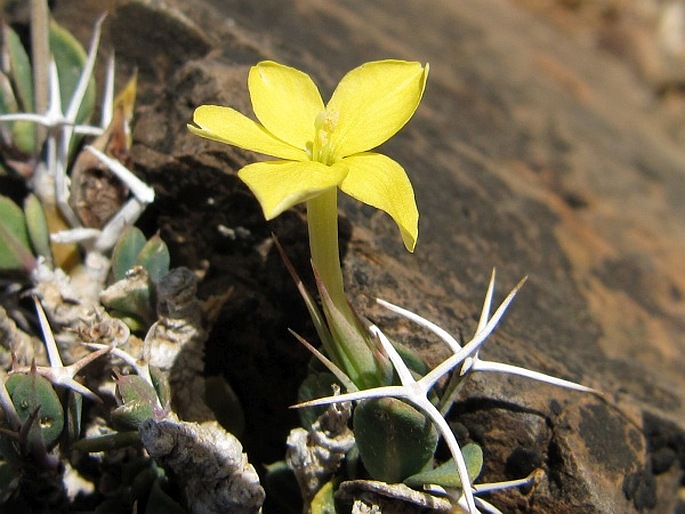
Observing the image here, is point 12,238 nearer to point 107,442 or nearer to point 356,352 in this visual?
point 107,442

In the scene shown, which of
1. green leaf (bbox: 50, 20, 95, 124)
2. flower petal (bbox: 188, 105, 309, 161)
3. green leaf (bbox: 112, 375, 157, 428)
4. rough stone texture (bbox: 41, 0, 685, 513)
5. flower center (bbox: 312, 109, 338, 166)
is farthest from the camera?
green leaf (bbox: 50, 20, 95, 124)

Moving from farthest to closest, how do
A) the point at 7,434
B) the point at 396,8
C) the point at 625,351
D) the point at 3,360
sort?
1. the point at 396,8
2. the point at 625,351
3. the point at 3,360
4. the point at 7,434

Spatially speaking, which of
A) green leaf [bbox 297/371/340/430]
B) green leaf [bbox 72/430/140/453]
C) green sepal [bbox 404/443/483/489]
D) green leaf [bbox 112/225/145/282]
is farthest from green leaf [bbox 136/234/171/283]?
green sepal [bbox 404/443/483/489]

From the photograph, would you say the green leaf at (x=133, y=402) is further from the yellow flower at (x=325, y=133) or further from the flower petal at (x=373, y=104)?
the flower petal at (x=373, y=104)

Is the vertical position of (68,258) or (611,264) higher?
(611,264)

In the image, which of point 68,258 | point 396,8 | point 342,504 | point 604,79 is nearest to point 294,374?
point 342,504

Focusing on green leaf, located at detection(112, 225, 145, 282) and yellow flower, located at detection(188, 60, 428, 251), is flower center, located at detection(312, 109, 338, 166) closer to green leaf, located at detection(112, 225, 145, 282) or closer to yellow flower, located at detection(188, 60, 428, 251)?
yellow flower, located at detection(188, 60, 428, 251)

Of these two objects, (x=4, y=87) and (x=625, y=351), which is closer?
(x=4, y=87)

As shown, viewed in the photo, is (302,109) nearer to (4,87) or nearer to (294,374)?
(294,374)

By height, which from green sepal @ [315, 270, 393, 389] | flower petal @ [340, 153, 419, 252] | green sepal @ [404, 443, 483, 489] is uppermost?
flower petal @ [340, 153, 419, 252]
